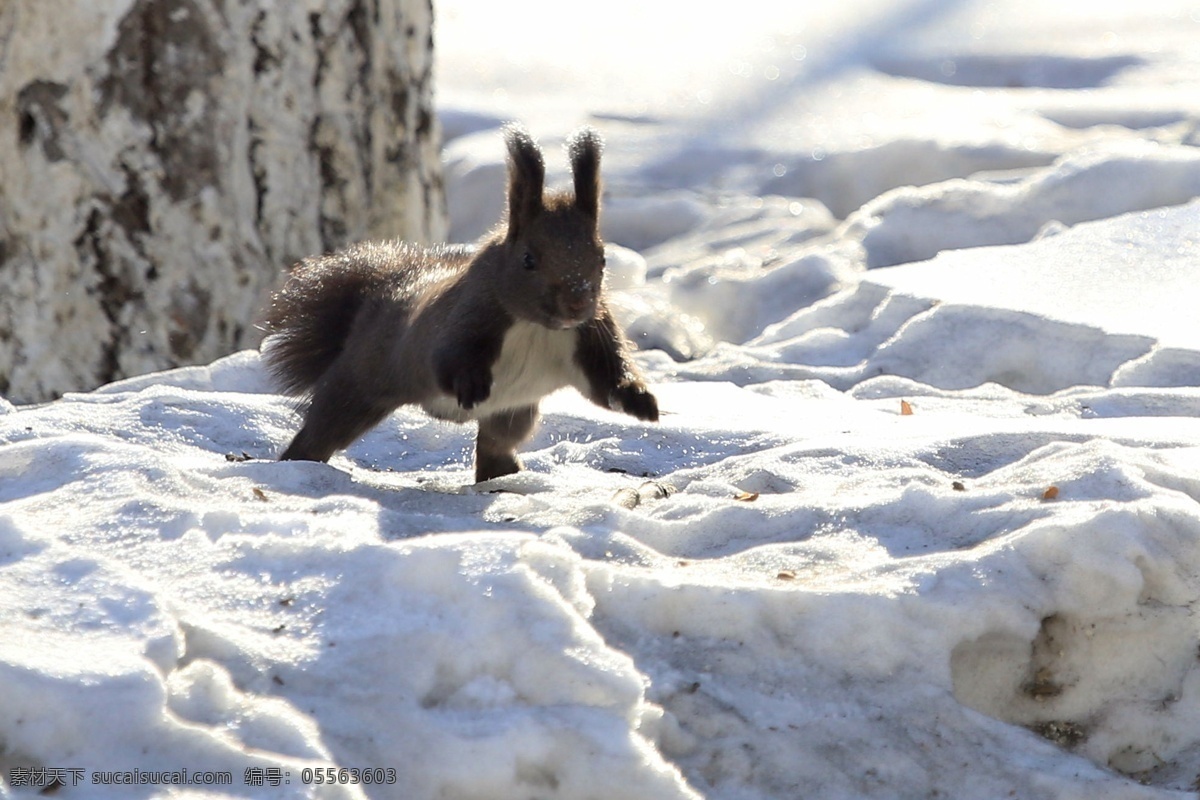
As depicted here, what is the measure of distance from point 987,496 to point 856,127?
21.7ft

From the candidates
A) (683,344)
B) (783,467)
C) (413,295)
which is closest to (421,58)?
(683,344)

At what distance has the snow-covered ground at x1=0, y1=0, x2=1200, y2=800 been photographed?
84.6 inches

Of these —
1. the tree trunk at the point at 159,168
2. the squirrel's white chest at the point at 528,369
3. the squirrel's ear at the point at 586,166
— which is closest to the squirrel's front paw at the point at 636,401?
the squirrel's white chest at the point at 528,369

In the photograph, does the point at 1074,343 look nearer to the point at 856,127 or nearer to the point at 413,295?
the point at 413,295

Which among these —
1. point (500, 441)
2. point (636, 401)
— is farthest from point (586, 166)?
point (500, 441)

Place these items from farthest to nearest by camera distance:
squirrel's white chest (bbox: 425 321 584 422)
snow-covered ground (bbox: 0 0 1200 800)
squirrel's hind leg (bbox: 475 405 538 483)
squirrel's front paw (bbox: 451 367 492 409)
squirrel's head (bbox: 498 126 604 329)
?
squirrel's hind leg (bbox: 475 405 538 483)
squirrel's white chest (bbox: 425 321 584 422)
squirrel's head (bbox: 498 126 604 329)
squirrel's front paw (bbox: 451 367 492 409)
snow-covered ground (bbox: 0 0 1200 800)

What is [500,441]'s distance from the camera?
3791 mm

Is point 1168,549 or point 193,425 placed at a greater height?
point 1168,549

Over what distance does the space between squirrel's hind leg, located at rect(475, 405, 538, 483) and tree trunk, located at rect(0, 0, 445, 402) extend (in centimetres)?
192

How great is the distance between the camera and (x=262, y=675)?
2227mm

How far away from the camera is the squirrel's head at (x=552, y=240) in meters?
3.54

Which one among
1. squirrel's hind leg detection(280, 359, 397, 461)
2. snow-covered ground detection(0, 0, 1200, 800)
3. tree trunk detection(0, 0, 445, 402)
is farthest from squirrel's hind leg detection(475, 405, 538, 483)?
tree trunk detection(0, 0, 445, 402)

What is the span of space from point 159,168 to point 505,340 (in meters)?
2.17

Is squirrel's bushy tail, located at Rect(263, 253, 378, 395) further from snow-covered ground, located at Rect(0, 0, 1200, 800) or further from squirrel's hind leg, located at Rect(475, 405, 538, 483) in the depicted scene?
squirrel's hind leg, located at Rect(475, 405, 538, 483)
